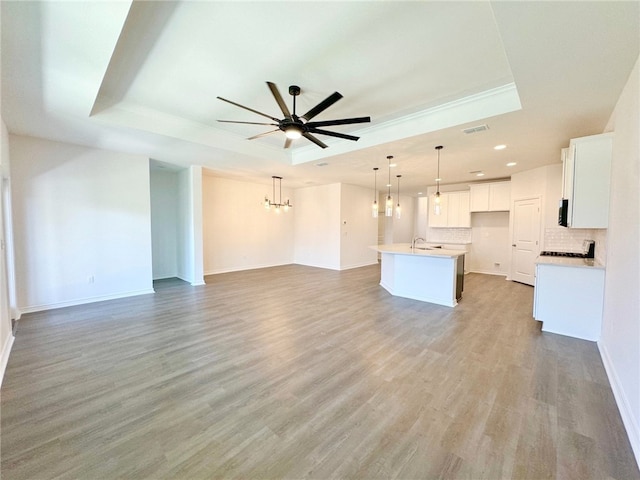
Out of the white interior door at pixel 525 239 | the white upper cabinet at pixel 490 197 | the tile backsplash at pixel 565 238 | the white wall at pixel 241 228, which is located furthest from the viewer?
the white wall at pixel 241 228

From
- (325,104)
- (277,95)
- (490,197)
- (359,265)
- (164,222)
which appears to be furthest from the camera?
(359,265)

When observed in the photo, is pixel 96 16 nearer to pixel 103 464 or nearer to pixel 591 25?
pixel 103 464

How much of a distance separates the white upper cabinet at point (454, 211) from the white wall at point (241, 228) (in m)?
4.57

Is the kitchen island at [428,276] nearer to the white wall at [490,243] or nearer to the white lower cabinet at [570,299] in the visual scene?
the white lower cabinet at [570,299]

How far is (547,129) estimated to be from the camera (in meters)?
3.60

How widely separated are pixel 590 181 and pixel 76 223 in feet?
24.8

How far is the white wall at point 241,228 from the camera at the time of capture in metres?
7.46

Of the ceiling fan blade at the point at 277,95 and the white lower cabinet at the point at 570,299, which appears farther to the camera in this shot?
the white lower cabinet at the point at 570,299

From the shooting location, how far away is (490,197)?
7.08 meters

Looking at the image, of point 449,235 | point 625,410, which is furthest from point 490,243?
point 625,410

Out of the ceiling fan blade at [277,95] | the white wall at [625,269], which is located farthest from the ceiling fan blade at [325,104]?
the white wall at [625,269]

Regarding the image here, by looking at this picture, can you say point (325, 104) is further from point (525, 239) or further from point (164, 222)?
point (525, 239)

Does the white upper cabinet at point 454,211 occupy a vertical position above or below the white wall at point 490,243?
above

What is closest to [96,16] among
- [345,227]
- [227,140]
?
[227,140]
